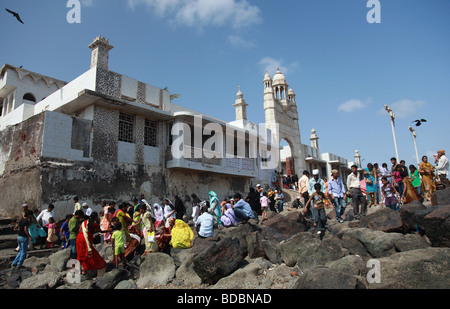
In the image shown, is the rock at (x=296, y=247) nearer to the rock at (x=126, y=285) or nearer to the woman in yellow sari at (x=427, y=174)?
the rock at (x=126, y=285)

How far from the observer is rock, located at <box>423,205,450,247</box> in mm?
5523

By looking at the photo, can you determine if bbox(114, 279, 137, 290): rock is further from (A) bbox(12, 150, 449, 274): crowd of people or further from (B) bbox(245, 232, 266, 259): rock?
(B) bbox(245, 232, 266, 259): rock

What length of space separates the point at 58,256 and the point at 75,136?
5.07 metres

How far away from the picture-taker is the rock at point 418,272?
438 centimetres

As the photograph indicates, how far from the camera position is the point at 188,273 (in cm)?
684

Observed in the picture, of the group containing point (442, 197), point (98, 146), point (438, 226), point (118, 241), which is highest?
point (98, 146)

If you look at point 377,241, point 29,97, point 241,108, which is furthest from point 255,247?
point 29,97

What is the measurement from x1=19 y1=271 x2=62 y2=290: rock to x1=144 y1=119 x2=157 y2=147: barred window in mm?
7978

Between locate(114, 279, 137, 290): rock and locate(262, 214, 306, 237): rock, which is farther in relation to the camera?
locate(262, 214, 306, 237): rock

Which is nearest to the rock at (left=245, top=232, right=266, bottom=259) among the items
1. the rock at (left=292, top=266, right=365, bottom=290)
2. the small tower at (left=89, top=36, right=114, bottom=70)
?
the rock at (left=292, top=266, right=365, bottom=290)

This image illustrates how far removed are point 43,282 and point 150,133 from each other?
28.8ft

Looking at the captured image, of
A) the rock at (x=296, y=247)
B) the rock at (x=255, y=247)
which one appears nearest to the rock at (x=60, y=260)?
the rock at (x=255, y=247)

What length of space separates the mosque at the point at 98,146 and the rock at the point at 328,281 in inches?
372

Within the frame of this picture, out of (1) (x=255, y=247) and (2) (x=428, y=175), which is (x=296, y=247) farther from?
(2) (x=428, y=175)
